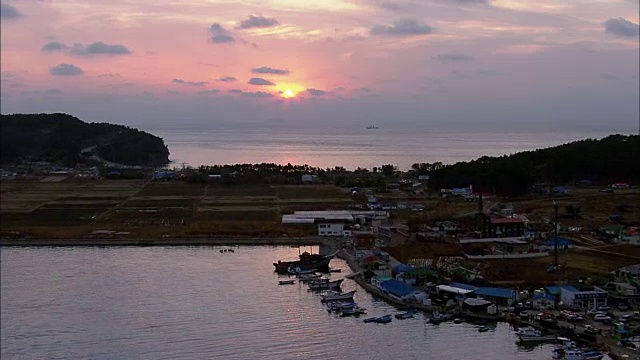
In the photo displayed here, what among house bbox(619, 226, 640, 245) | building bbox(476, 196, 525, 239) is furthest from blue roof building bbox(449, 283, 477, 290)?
house bbox(619, 226, 640, 245)

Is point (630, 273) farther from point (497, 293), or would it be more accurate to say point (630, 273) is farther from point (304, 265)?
point (304, 265)

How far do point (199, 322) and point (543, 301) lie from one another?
5.26 metres

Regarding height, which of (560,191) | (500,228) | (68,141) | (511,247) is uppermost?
(68,141)

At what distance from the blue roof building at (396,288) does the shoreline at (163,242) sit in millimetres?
4530

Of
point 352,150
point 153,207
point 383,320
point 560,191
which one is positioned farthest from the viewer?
point 352,150

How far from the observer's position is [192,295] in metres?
11.5

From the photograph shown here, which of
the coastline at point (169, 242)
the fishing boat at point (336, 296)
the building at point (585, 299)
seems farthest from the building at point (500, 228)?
the fishing boat at point (336, 296)

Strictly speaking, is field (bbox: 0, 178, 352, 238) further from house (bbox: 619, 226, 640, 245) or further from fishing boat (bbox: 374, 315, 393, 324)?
house (bbox: 619, 226, 640, 245)

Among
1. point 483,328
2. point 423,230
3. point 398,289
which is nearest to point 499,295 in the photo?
point 483,328

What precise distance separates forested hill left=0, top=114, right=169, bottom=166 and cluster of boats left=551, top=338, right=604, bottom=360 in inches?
1456

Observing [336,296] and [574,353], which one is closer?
[574,353]

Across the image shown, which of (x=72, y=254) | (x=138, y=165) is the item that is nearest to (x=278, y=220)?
(x=72, y=254)

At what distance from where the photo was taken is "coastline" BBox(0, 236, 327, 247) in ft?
54.0

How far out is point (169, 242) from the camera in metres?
16.6
